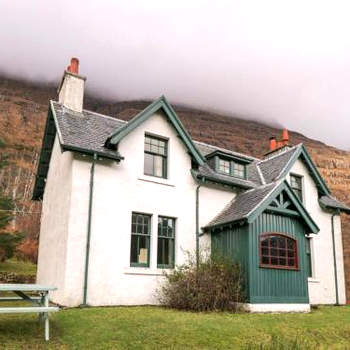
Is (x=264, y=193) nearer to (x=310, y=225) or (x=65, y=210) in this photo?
(x=310, y=225)

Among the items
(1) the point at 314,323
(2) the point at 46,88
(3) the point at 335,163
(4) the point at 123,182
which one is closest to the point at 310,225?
(1) the point at 314,323

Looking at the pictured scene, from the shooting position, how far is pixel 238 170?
1981 cm

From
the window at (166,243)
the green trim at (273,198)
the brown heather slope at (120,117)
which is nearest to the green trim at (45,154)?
the window at (166,243)

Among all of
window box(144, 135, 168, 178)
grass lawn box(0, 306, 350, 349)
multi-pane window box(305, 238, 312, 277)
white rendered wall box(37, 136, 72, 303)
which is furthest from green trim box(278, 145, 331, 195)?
white rendered wall box(37, 136, 72, 303)

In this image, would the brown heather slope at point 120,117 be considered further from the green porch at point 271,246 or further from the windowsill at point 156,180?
the green porch at point 271,246

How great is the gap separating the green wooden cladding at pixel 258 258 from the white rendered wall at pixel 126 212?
187cm

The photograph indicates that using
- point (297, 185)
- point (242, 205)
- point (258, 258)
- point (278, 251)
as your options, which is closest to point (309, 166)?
point (297, 185)

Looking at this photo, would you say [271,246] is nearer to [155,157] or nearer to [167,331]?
[155,157]

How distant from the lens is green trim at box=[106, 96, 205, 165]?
15159 mm

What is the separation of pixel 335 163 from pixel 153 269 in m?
87.2

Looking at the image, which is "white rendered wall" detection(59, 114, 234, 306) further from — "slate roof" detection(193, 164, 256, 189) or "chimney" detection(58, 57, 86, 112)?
"chimney" detection(58, 57, 86, 112)

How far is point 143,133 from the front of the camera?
16.5 meters

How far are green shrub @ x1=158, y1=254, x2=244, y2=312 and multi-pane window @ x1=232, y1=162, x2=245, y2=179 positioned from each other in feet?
18.7

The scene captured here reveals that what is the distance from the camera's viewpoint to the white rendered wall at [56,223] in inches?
557
